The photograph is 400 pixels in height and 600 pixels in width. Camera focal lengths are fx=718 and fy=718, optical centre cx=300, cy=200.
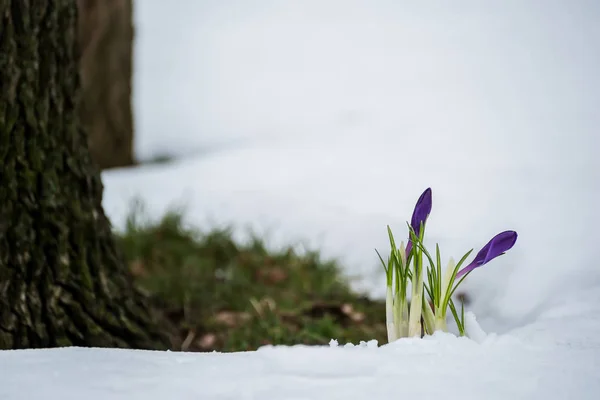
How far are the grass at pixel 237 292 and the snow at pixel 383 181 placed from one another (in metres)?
0.15

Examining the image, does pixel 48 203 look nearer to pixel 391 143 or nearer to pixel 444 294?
pixel 444 294

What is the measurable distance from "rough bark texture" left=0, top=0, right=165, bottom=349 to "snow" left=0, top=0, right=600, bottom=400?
0.30 meters

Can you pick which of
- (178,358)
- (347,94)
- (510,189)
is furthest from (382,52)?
(178,358)

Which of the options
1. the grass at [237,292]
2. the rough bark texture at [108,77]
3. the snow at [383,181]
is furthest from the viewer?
the rough bark texture at [108,77]

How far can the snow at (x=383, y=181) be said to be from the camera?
1.04 meters

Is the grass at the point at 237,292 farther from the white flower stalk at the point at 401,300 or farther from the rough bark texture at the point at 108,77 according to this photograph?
the rough bark texture at the point at 108,77

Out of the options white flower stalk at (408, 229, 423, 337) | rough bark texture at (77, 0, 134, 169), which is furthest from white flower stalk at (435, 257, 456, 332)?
rough bark texture at (77, 0, 134, 169)

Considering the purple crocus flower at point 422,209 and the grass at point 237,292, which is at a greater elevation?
the purple crocus flower at point 422,209

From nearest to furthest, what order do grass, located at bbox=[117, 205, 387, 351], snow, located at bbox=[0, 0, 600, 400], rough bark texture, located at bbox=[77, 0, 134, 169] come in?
snow, located at bbox=[0, 0, 600, 400] → grass, located at bbox=[117, 205, 387, 351] → rough bark texture, located at bbox=[77, 0, 134, 169]

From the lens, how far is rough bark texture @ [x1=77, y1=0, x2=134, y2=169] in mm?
4219

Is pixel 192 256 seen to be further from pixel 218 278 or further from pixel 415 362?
pixel 415 362

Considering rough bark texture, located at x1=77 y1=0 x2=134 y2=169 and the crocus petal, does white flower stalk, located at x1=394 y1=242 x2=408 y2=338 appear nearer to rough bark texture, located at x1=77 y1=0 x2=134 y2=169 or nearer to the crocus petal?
the crocus petal

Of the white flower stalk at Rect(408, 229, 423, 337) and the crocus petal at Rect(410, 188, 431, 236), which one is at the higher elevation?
the crocus petal at Rect(410, 188, 431, 236)

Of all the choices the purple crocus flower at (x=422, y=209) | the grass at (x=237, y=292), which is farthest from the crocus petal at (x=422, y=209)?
the grass at (x=237, y=292)
